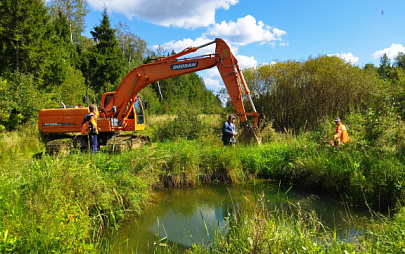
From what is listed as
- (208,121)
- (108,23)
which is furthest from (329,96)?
(108,23)

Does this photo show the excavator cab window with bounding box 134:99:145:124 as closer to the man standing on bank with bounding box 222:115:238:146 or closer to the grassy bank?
the grassy bank

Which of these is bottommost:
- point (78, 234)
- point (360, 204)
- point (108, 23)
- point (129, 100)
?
point (360, 204)

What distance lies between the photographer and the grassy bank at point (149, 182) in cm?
292

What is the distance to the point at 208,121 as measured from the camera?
466 inches

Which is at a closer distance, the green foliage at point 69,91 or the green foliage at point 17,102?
the green foliage at point 17,102

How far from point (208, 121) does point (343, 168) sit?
6.66 meters

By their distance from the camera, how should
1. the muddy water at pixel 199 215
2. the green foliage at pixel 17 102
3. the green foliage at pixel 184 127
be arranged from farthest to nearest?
the green foliage at pixel 184 127
the green foliage at pixel 17 102
the muddy water at pixel 199 215

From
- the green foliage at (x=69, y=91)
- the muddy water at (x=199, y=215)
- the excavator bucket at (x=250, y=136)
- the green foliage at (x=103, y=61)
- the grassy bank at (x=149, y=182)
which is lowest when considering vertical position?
the muddy water at (x=199, y=215)

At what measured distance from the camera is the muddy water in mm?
3967

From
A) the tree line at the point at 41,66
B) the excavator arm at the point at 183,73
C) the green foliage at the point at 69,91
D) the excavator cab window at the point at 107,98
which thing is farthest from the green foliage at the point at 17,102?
the excavator arm at the point at 183,73

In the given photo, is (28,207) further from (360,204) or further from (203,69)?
(203,69)

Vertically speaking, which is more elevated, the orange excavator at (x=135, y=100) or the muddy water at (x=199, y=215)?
the orange excavator at (x=135, y=100)

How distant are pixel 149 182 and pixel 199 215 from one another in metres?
1.25

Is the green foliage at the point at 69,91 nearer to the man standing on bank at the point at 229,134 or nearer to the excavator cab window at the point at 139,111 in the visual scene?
the excavator cab window at the point at 139,111
